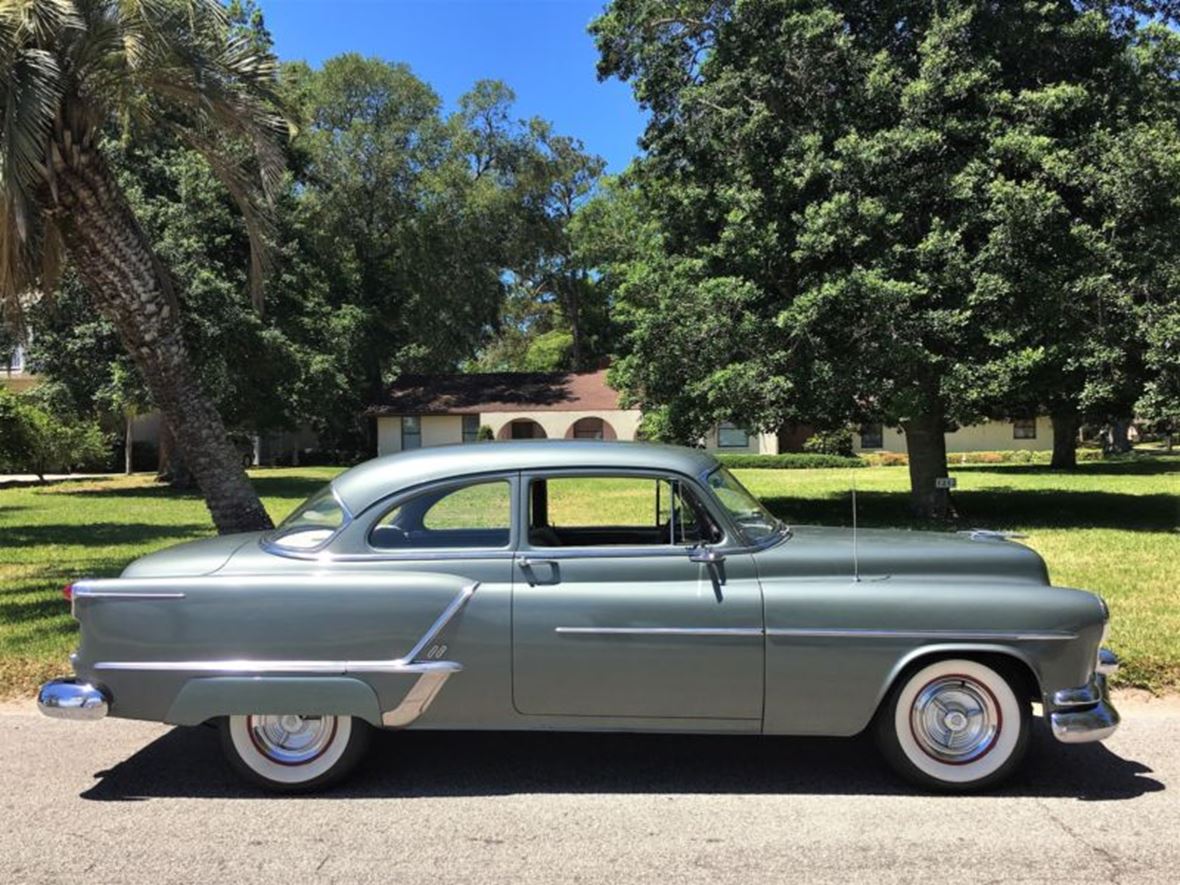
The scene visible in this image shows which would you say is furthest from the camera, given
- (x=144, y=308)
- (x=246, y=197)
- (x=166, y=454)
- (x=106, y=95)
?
(x=166, y=454)

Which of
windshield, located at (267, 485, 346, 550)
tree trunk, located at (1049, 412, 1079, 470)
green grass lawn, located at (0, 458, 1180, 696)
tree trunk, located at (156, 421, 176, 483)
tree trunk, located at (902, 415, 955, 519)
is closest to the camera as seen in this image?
windshield, located at (267, 485, 346, 550)

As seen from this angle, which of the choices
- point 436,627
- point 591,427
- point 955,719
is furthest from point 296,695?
point 591,427

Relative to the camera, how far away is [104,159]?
30.1 ft

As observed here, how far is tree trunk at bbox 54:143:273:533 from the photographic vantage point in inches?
338

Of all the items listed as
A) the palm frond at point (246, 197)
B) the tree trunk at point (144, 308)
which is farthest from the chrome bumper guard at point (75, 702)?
the palm frond at point (246, 197)

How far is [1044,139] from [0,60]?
41.5ft

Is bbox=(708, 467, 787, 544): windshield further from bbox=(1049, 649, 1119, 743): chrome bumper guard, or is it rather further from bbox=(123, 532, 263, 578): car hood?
bbox=(123, 532, 263, 578): car hood

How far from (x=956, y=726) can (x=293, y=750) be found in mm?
3209

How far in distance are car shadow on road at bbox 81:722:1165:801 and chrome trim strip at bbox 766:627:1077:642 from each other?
2.57 ft

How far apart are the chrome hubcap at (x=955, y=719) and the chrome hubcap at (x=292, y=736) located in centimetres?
284

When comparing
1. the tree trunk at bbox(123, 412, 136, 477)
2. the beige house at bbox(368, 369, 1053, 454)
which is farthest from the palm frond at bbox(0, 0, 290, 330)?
the beige house at bbox(368, 369, 1053, 454)

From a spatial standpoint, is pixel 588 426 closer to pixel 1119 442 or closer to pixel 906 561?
pixel 1119 442

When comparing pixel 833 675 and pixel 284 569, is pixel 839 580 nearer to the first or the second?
pixel 833 675

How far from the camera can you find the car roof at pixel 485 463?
14.9ft
